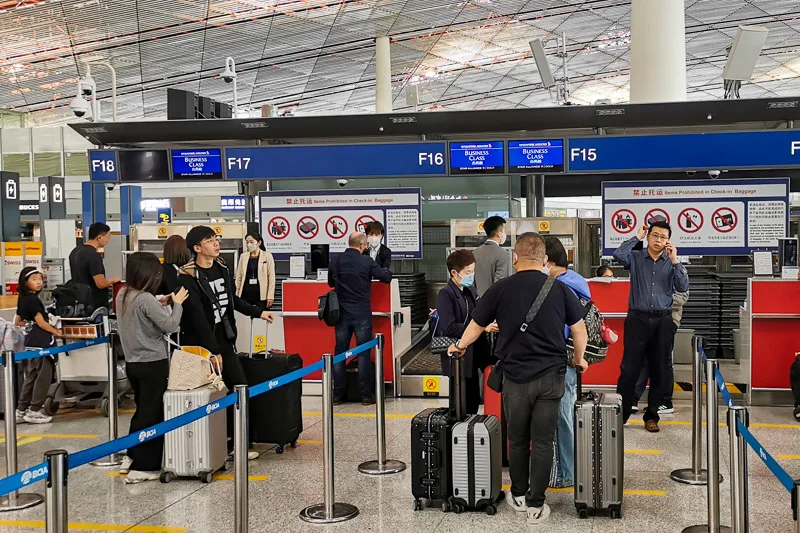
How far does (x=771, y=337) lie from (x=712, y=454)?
3816mm

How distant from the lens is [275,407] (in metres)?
6.08

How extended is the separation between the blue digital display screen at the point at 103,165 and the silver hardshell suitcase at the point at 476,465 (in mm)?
6118

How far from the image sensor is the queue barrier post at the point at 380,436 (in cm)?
566

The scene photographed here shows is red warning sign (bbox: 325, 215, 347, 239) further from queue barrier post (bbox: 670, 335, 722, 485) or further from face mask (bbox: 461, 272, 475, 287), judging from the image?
queue barrier post (bbox: 670, 335, 722, 485)

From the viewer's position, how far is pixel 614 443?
15.3ft

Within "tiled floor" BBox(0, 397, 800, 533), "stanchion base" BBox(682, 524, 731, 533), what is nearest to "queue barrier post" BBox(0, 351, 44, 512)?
"tiled floor" BBox(0, 397, 800, 533)

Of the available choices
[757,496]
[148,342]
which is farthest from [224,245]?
[757,496]

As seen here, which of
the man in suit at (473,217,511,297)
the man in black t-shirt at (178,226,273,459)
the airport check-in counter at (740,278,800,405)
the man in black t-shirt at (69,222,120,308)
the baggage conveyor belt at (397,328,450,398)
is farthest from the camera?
the baggage conveyor belt at (397,328,450,398)

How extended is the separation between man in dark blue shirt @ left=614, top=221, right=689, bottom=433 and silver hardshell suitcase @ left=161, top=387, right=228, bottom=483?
3.17 metres

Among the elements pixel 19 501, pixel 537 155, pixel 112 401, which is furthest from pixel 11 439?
pixel 537 155

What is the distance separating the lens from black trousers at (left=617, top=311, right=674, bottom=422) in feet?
21.6

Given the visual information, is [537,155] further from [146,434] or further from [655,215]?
[146,434]

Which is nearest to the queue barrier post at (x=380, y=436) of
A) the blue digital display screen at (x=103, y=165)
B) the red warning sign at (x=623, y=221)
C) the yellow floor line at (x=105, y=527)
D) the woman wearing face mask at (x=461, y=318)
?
the woman wearing face mask at (x=461, y=318)

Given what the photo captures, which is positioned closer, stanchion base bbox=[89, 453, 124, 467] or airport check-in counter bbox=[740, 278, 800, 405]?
stanchion base bbox=[89, 453, 124, 467]
